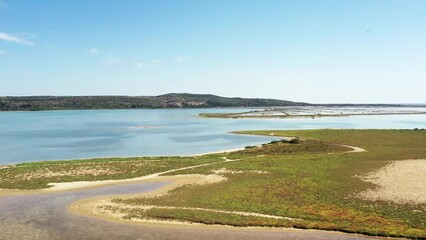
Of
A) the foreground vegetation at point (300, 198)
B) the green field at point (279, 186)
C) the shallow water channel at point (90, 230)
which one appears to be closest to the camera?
the shallow water channel at point (90, 230)

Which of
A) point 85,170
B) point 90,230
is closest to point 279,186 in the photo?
point 90,230

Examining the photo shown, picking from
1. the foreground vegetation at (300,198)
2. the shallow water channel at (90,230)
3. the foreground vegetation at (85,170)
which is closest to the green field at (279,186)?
the foreground vegetation at (300,198)

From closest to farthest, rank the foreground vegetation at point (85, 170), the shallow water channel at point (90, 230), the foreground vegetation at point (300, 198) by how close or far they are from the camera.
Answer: the shallow water channel at point (90, 230) < the foreground vegetation at point (300, 198) < the foreground vegetation at point (85, 170)

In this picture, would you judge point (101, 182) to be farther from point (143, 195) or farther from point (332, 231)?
point (332, 231)

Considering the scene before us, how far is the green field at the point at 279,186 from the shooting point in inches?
1093

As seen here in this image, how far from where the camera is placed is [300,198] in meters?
34.0

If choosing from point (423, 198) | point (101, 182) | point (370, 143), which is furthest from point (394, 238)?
point (370, 143)

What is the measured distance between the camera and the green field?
27.8 meters

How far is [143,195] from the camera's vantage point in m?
37.2

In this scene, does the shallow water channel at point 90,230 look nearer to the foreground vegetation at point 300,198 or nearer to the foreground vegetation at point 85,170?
the foreground vegetation at point 300,198

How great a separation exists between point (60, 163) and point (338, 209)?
133 feet

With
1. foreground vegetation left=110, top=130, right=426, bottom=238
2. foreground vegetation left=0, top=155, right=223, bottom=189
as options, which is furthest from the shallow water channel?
foreground vegetation left=0, top=155, right=223, bottom=189

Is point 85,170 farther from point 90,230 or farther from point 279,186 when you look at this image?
point 279,186

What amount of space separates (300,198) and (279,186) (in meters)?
4.89
